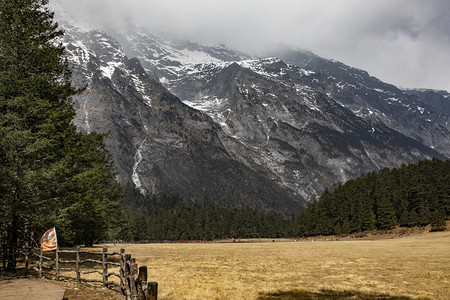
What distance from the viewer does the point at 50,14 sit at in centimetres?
2494

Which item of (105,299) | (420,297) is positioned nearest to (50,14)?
(105,299)

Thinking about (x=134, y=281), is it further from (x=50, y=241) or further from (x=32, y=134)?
(x=32, y=134)

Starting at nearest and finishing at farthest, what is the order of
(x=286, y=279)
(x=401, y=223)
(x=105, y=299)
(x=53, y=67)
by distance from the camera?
(x=105, y=299)
(x=286, y=279)
(x=53, y=67)
(x=401, y=223)

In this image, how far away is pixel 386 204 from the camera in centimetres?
9588

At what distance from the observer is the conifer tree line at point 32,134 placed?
19.6 m

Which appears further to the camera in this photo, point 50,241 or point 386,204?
point 386,204

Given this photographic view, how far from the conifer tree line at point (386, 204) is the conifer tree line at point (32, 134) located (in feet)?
273

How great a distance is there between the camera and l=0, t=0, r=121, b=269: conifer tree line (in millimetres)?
19625

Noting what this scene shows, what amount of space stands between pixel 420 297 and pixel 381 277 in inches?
232

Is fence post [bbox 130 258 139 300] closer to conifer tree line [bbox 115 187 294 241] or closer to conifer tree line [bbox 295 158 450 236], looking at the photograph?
conifer tree line [bbox 295 158 450 236]

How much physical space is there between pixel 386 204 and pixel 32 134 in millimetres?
96623

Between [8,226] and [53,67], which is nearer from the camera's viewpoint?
[8,226]

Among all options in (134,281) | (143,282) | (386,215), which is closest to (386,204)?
(386,215)

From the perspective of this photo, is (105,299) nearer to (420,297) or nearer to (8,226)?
(8,226)
